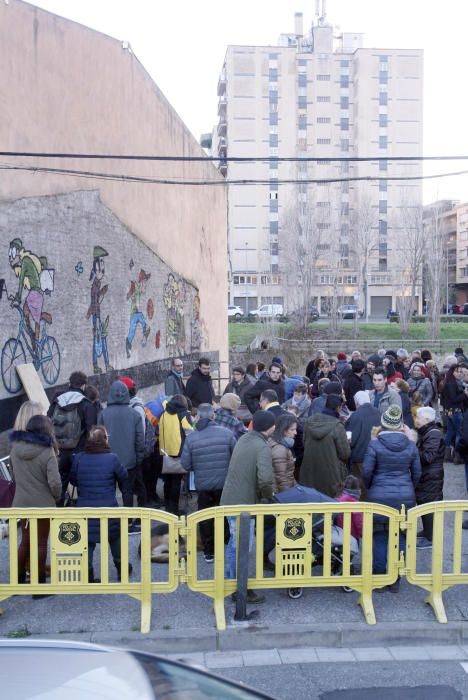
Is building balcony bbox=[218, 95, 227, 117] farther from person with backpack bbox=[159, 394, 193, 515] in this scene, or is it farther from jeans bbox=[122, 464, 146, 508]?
jeans bbox=[122, 464, 146, 508]

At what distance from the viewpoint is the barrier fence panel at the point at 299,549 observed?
6074 millimetres

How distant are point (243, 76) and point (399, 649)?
74385 mm

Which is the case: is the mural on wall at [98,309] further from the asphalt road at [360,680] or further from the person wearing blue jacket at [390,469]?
the asphalt road at [360,680]

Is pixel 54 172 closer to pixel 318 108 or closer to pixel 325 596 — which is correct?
pixel 325 596

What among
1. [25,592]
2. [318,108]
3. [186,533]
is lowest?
[25,592]

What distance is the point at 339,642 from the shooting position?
5.86 meters

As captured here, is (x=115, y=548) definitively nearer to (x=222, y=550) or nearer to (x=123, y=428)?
(x=222, y=550)

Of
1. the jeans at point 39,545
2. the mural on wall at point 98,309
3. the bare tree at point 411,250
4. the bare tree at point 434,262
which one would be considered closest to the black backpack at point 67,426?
the jeans at point 39,545

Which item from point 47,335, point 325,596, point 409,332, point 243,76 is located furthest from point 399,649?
point 243,76

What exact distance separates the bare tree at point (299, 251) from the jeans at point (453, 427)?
1437 inches

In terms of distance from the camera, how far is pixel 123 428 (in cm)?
785

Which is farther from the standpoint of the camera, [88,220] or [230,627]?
[88,220]

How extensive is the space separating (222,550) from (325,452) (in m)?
1.91

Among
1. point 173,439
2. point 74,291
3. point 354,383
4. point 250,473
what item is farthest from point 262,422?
point 74,291
